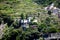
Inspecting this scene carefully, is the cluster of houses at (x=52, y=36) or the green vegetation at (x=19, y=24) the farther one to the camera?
the cluster of houses at (x=52, y=36)

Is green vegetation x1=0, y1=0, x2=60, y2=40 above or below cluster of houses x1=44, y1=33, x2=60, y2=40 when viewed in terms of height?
above

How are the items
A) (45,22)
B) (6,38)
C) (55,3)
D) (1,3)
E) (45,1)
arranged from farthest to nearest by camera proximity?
(45,1)
(55,3)
(1,3)
(45,22)
(6,38)

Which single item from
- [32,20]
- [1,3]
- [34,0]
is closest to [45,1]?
[34,0]

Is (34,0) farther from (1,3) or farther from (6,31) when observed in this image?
(6,31)

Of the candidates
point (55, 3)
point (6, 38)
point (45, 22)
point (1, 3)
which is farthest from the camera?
point (55, 3)

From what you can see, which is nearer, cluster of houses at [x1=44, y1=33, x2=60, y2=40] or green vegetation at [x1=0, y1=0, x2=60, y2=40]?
green vegetation at [x1=0, y1=0, x2=60, y2=40]

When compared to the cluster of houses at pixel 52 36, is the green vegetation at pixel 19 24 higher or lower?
higher

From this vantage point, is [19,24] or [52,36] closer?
[52,36]

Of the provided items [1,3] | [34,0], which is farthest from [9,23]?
[34,0]

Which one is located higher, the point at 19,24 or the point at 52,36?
the point at 19,24

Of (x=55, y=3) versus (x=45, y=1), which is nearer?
(x=55, y=3)
